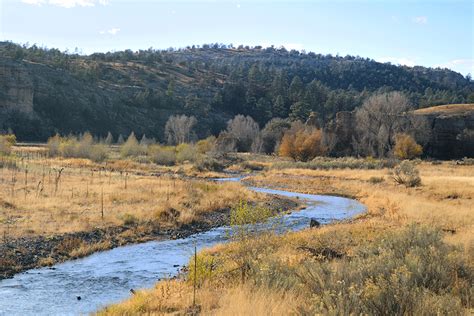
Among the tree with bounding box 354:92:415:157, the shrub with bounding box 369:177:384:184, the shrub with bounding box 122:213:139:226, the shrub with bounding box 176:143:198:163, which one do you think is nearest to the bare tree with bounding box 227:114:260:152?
the shrub with bounding box 176:143:198:163

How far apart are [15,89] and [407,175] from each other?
89.8 m

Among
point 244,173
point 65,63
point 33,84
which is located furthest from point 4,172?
point 65,63

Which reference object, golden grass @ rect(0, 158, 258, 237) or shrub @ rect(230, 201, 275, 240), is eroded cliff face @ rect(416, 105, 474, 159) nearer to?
golden grass @ rect(0, 158, 258, 237)

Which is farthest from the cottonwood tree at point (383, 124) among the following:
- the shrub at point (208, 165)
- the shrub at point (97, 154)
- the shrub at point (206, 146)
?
the shrub at point (97, 154)

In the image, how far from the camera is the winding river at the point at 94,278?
12.4 m

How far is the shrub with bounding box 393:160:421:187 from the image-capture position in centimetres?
3962

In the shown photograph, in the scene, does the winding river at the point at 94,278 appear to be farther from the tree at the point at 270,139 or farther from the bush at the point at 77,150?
the tree at the point at 270,139

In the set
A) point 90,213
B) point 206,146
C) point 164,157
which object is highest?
point 90,213

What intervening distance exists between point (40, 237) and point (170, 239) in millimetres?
5678

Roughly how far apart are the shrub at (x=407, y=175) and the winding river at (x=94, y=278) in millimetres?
22673

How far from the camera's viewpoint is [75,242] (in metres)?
19.2

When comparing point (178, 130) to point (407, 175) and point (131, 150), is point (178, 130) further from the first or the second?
point (407, 175)

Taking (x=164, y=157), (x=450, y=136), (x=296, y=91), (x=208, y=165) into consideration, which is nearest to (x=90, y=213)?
(x=208, y=165)

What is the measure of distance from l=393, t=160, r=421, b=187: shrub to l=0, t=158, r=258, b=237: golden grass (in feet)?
43.9
